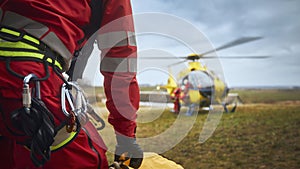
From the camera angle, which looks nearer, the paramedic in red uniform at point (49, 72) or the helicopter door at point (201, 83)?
the paramedic in red uniform at point (49, 72)

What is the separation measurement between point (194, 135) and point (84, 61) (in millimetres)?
5841

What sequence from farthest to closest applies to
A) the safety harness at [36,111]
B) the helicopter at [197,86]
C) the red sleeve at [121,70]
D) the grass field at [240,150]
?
the helicopter at [197,86] < the grass field at [240,150] < the red sleeve at [121,70] < the safety harness at [36,111]

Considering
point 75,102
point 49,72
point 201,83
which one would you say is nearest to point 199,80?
point 201,83

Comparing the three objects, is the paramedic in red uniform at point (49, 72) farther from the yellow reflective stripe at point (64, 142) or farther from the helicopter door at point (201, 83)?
the helicopter door at point (201, 83)

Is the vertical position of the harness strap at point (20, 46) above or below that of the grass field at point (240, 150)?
above

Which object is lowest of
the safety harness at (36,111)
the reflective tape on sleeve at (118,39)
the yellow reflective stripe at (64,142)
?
the yellow reflective stripe at (64,142)

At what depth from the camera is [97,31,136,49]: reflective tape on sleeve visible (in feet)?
3.35

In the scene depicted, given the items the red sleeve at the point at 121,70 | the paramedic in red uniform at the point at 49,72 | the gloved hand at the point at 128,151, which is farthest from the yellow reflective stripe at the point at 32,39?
the gloved hand at the point at 128,151

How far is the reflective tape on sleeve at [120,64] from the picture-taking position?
104cm

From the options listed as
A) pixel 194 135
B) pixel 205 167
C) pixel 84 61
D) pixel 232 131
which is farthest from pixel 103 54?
pixel 232 131

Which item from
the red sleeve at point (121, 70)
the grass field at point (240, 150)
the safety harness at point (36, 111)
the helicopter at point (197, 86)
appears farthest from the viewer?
the helicopter at point (197, 86)

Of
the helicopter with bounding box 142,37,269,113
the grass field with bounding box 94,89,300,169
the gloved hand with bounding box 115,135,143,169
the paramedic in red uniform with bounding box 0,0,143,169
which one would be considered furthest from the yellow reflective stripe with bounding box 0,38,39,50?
the helicopter with bounding box 142,37,269,113

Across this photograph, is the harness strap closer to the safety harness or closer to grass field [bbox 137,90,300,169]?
the safety harness

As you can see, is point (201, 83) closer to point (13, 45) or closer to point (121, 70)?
point (121, 70)
